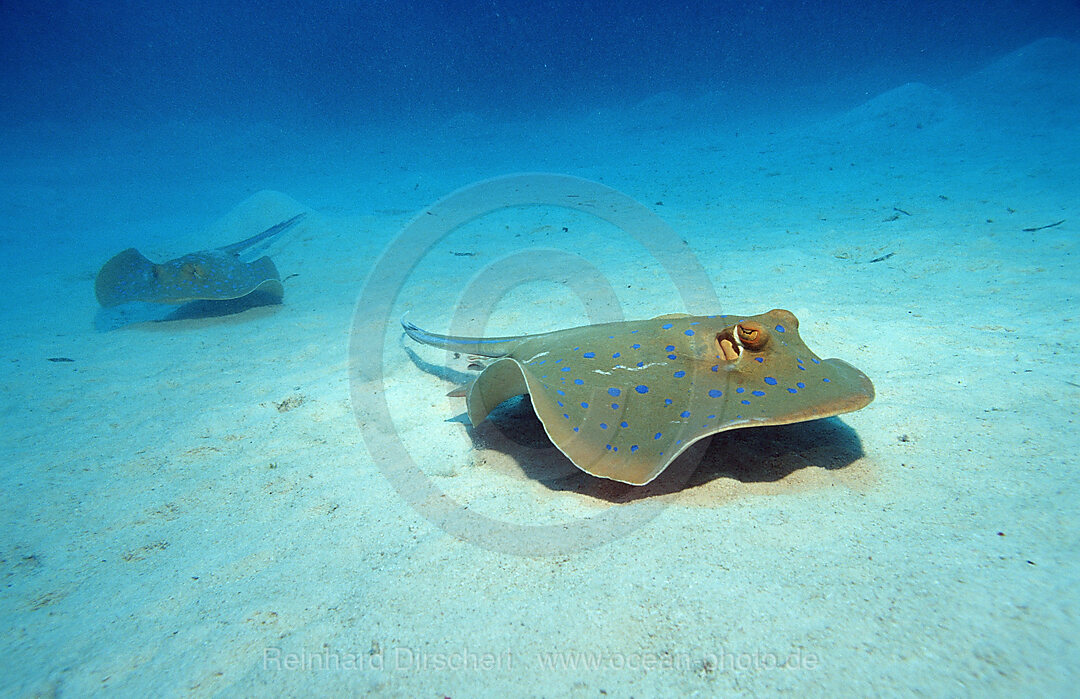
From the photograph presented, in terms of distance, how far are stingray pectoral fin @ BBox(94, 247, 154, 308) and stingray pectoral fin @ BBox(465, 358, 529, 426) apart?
617 cm

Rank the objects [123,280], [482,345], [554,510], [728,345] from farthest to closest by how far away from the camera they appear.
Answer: [123,280]
[482,345]
[728,345]
[554,510]

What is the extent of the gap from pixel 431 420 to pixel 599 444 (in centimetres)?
187

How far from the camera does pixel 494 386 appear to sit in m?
2.89

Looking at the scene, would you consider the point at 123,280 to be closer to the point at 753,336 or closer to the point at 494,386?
the point at 494,386

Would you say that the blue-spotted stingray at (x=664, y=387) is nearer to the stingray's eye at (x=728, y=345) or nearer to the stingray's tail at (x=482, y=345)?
the stingray's eye at (x=728, y=345)

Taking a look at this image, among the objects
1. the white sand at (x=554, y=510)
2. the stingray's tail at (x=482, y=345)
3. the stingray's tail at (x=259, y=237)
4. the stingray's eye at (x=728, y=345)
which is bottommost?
the white sand at (x=554, y=510)

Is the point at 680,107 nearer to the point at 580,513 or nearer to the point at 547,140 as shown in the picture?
the point at 547,140

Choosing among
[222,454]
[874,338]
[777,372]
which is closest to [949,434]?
[777,372]

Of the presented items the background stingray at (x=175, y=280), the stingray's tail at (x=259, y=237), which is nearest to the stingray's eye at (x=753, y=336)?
the background stingray at (x=175, y=280)

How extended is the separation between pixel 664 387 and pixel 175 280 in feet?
23.4

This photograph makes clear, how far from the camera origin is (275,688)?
170cm

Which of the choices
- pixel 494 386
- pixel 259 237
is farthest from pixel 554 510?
pixel 259 237

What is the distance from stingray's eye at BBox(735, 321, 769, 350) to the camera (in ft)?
8.66

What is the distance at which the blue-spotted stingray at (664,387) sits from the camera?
2.28 m
